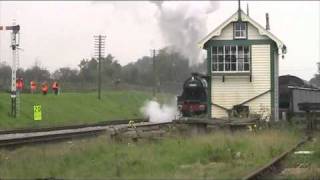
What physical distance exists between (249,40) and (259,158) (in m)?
18.7

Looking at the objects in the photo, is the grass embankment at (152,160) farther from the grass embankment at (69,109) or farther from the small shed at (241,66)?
the grass embankment at (69,109)

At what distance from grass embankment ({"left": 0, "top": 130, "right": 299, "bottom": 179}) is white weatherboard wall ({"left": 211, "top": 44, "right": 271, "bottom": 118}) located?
12967mm

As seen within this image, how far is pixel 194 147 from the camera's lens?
1878 centimetres

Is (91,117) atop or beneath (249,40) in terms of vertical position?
beneath

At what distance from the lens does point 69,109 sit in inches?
2329

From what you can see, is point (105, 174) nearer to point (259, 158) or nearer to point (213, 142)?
Answer: point (259, 158)

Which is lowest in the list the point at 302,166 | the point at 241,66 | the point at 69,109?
the point at 302,166

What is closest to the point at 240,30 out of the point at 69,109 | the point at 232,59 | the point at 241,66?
the point at 232,59

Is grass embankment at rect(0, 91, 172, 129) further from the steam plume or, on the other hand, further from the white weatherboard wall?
the white weatherboard wall

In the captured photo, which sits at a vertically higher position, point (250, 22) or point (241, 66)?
point (250, 22)

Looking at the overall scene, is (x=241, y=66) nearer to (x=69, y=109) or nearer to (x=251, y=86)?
(x=251, y=86)

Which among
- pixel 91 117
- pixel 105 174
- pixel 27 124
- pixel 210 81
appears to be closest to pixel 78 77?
pixel 91 117

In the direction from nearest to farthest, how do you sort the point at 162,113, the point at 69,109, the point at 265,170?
the point at 265,170, the point at 162,113, the point at 69,109

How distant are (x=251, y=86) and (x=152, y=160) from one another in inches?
799
